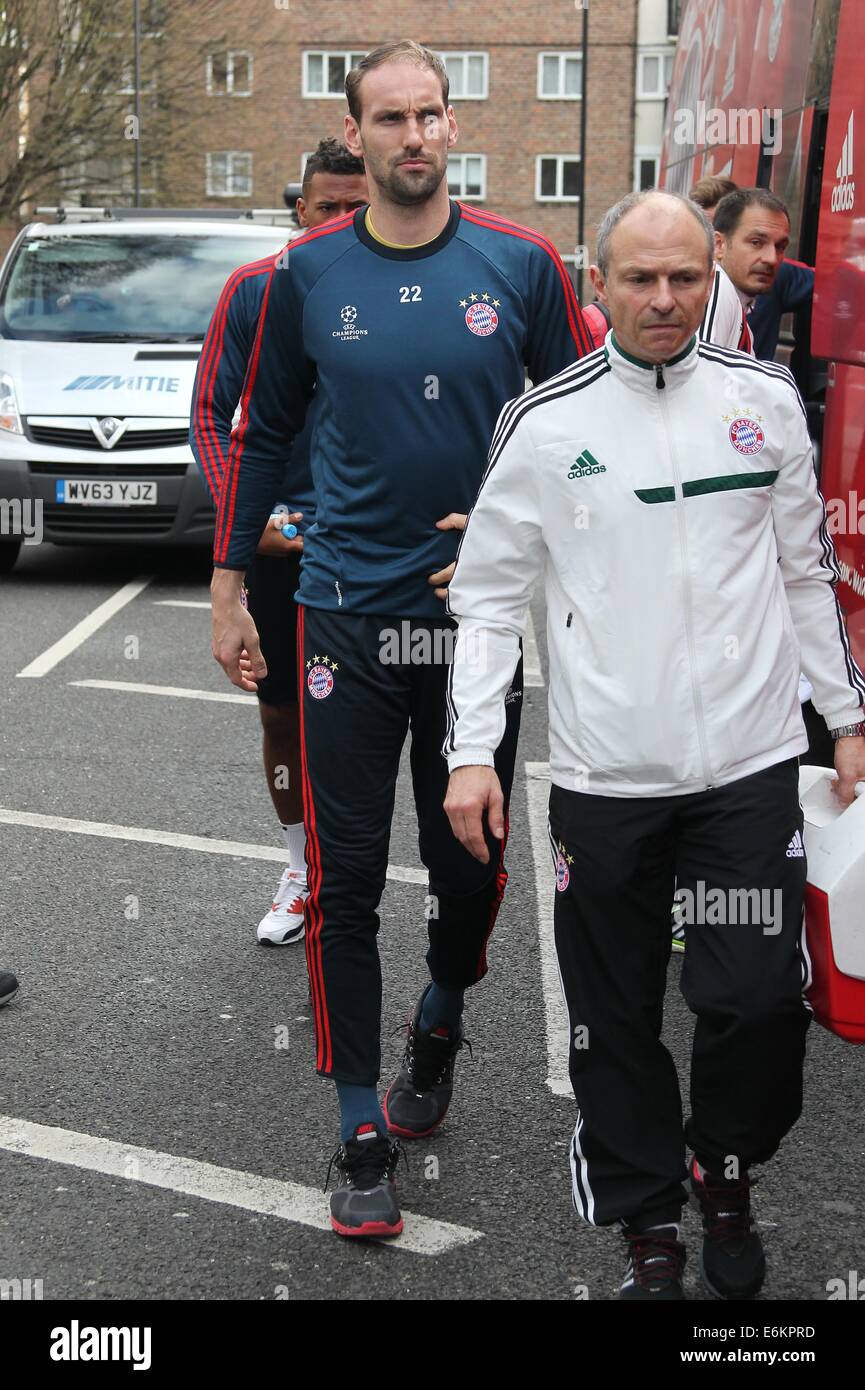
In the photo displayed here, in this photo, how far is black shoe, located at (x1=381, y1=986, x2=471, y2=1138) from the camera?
3.82 m

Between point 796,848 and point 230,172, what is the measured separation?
52179 mm

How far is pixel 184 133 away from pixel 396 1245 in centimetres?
3913

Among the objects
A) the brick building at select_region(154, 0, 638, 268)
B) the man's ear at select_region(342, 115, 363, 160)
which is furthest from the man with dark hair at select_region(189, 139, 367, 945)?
the brick building at select_region(154, 0, 638, 268)

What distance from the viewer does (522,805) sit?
6410 millimetres

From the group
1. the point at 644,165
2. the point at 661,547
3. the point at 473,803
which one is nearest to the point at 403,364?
the point at 661,547

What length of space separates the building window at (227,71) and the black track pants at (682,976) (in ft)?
127

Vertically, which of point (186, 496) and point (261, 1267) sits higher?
point (261, 1267)

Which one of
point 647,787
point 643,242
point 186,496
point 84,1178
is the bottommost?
point 186,496

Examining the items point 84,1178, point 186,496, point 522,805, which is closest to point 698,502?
point 84,1178

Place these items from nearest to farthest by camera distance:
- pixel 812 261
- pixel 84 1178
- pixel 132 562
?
pixel 84 1178
pixel 812 261
pixel 132 562

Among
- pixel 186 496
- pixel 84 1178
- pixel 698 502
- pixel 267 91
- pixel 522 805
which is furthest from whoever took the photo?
pixel 267 91

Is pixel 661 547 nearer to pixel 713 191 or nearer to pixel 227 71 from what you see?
pixel 713 191

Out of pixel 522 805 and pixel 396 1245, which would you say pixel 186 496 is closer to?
pixel 522 805

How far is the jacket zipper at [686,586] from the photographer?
292cm
